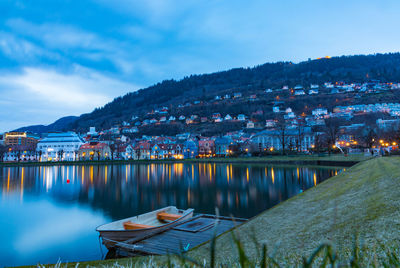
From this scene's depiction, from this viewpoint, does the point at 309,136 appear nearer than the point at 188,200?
No

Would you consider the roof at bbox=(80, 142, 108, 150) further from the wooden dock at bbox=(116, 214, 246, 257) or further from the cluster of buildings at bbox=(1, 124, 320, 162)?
the wooden dock at bbox=(116, 214, 246, 257)

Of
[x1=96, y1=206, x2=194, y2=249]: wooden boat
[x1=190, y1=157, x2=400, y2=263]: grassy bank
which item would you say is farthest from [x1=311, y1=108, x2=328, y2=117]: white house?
[x1=190, y1=157, x2=400, y2=263]: grassy bank

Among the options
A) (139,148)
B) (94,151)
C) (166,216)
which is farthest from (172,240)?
(94,151)

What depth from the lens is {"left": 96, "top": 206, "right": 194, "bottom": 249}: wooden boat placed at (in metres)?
12.1

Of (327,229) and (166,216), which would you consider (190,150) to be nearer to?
(166,216)

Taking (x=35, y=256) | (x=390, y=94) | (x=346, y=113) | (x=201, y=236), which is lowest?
(x=35, y=256)

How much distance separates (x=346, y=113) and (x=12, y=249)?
590 feet

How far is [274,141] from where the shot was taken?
113062mm

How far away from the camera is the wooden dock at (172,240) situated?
10.7 m

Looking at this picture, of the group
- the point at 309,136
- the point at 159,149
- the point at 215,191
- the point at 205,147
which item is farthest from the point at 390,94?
the point at 215,191

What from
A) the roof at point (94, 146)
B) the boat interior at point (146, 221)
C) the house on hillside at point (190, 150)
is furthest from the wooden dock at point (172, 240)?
the roof at point (94, 146)

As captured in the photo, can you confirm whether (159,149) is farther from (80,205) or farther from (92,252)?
(92,252)

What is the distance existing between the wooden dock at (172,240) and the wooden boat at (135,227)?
1.04ft

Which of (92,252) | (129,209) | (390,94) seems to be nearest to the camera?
(92,252)
